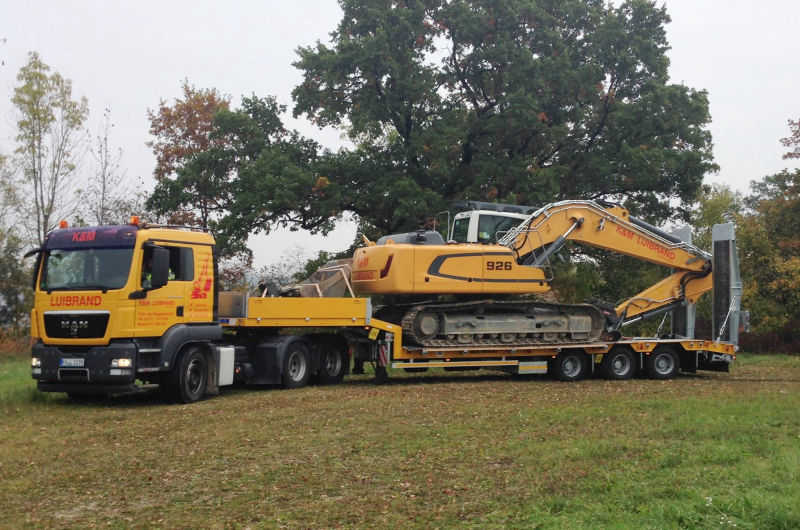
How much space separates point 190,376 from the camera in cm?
1580

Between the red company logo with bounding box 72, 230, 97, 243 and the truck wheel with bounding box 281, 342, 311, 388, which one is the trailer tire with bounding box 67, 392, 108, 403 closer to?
the red company logo with bounding box 72, 230, 97, 243

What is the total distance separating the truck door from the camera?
14.7 metres

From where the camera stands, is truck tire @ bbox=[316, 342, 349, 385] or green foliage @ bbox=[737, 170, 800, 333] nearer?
truck tire @ bbox=[316, 342, 349, 385]

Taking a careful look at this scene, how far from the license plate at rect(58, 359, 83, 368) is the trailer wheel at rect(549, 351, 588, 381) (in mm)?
10750

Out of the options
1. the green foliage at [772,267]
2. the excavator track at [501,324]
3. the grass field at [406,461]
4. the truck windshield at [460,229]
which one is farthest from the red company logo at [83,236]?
the green foliage at [772,267]

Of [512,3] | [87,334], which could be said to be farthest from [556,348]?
[512,3]

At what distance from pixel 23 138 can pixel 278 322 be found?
2120cm

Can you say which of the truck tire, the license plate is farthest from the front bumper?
the truck tire

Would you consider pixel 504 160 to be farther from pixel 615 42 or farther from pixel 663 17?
pixel 663 17

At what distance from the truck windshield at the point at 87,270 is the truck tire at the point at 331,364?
5388 millimetres

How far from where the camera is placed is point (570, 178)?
3089 cm

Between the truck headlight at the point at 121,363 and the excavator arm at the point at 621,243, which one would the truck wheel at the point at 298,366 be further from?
the excavator arm at the point at 621,243

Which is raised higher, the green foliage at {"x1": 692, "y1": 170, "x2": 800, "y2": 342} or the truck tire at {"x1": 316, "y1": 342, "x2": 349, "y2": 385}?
the green foliage at {"x1": 692, "y1": 170, "x2": 800, "y2": 342}

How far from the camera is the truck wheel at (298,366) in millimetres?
17781
